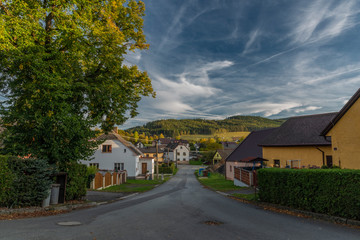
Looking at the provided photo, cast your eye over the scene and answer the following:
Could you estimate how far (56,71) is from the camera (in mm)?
12898

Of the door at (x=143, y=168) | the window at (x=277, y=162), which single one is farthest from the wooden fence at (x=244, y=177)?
the door at (x=143, y=168)

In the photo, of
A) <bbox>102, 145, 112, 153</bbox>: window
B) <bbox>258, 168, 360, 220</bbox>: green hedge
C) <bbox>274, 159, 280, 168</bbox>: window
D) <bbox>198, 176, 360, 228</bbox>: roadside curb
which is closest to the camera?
<bbox>198, 176, 360, 228</bbox>: roadside curb

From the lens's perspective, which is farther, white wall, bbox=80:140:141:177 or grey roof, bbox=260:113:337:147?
white wall, bbox=80:140:141:177

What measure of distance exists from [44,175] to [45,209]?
64.4 inches

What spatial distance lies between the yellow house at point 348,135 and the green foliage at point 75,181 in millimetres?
17183

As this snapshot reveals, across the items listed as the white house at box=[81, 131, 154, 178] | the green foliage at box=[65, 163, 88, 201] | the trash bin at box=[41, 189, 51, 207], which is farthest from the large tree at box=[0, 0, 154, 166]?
the white house at box=[81, 131, 154, 178]

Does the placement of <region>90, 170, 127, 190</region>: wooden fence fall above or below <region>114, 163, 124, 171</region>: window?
below

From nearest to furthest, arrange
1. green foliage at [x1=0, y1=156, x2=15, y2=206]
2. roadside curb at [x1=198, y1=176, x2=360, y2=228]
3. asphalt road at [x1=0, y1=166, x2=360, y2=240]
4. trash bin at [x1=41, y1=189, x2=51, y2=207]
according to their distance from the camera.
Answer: asphalt road at [x1=0, y1=166, x2=360, y2=240] → roadside curb at [x1=198, y1=176, x2=360, y2=228] → green foliage at [x1=0, y1=156, x2=15, y2=206] → trash bin at [x1=41, y1=189, x2=51, y2=207]

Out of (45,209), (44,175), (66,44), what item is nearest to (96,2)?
(66,44)

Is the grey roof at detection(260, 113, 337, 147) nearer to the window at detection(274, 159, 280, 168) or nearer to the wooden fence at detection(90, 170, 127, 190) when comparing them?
the window at detection(274, 159, 280, 168)

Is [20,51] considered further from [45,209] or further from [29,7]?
[45,209]

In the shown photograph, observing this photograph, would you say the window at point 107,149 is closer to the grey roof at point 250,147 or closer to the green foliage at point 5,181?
the grey roof at point 250,147

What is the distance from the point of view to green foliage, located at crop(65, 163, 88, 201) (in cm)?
1324

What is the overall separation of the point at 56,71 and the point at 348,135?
18900 mm
